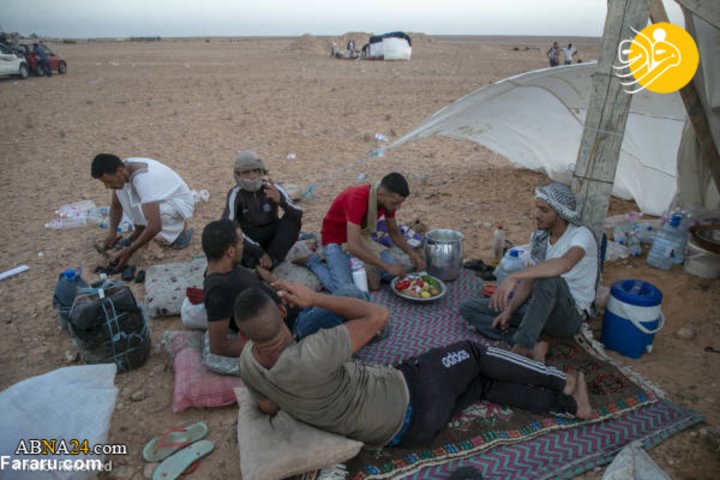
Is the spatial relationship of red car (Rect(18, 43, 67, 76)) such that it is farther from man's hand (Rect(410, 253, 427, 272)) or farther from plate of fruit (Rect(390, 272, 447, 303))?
plate of fruit (Rect(390, 272, 447, 303))

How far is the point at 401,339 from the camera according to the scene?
3.69 meters

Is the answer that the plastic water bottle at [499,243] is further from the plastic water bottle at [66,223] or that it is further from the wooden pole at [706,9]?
the plastic water bottle at [66,223]

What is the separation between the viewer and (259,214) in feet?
14.8

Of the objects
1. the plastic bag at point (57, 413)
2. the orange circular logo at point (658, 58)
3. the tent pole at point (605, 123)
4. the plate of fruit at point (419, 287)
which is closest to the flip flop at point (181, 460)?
the plastic bag at point (57, 413)

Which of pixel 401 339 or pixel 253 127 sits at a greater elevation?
pixel 253 127

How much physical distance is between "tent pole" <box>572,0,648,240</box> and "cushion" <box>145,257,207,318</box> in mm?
3619

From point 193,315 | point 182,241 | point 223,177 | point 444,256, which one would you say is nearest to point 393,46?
point 223,177

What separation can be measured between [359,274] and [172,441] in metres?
2.12

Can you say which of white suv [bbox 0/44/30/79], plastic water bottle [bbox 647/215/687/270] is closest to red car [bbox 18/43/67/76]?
white suv [bbox 0/44/30/79]

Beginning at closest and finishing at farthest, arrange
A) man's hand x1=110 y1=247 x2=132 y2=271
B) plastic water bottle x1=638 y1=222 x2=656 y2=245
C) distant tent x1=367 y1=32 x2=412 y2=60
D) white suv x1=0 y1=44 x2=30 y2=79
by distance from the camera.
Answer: man's hand x1=110 y1=247 x2=132 y2=271 → plastic water bottle x1=638 y1=222 x2=656 y2=245 → white suv x1=0 y1=44 x2=30 y2=79 → distant tent x1=367 y1=32 x2=412 y2=60

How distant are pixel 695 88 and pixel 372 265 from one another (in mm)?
3239

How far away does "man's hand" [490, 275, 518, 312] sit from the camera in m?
3.30

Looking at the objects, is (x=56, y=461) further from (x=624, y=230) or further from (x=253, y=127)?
(x=253, y=127)

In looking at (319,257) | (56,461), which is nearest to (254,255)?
(319,257)
